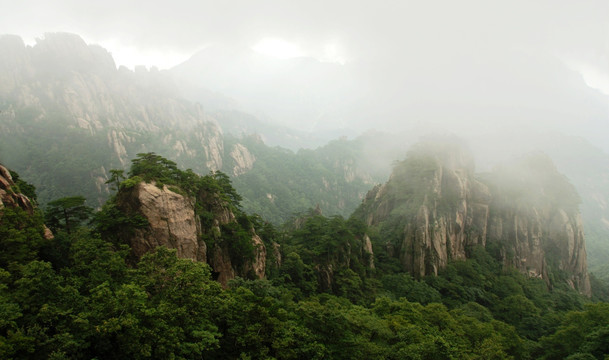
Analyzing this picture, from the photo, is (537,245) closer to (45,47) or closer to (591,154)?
(591,154)

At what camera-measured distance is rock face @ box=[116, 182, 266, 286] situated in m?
22.4

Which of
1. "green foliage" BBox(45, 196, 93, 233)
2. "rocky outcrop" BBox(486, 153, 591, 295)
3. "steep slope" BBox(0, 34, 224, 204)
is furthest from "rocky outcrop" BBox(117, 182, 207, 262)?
"steep slope" BBox(0, 34, 224, 204)

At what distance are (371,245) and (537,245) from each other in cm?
3220

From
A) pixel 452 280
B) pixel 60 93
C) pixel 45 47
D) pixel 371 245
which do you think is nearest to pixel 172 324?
pixel 371 245

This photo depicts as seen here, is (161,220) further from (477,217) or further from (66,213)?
(477,217)

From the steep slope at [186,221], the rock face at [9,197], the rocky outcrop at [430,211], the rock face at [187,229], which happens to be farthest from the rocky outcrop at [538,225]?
the rock face at [9,197]

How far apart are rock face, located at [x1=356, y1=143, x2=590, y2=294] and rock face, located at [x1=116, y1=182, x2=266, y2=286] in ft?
86.1

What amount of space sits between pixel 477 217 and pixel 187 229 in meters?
48.9

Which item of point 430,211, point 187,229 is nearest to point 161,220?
point 187,229

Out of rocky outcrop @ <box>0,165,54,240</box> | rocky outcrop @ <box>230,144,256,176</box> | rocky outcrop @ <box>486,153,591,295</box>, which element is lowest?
rocky outcrop @ <box>486,153,591,295</box>

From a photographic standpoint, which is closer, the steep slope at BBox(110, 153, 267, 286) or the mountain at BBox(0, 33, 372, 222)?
the steep slope at BBox(110, 153, 267, 286)

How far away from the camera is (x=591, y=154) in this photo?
158 meters

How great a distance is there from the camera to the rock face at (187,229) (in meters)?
22.4

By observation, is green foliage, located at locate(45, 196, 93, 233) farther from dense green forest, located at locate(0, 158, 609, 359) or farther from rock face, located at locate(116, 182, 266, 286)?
rock face, located at locate(116, 182, 266, 286)
